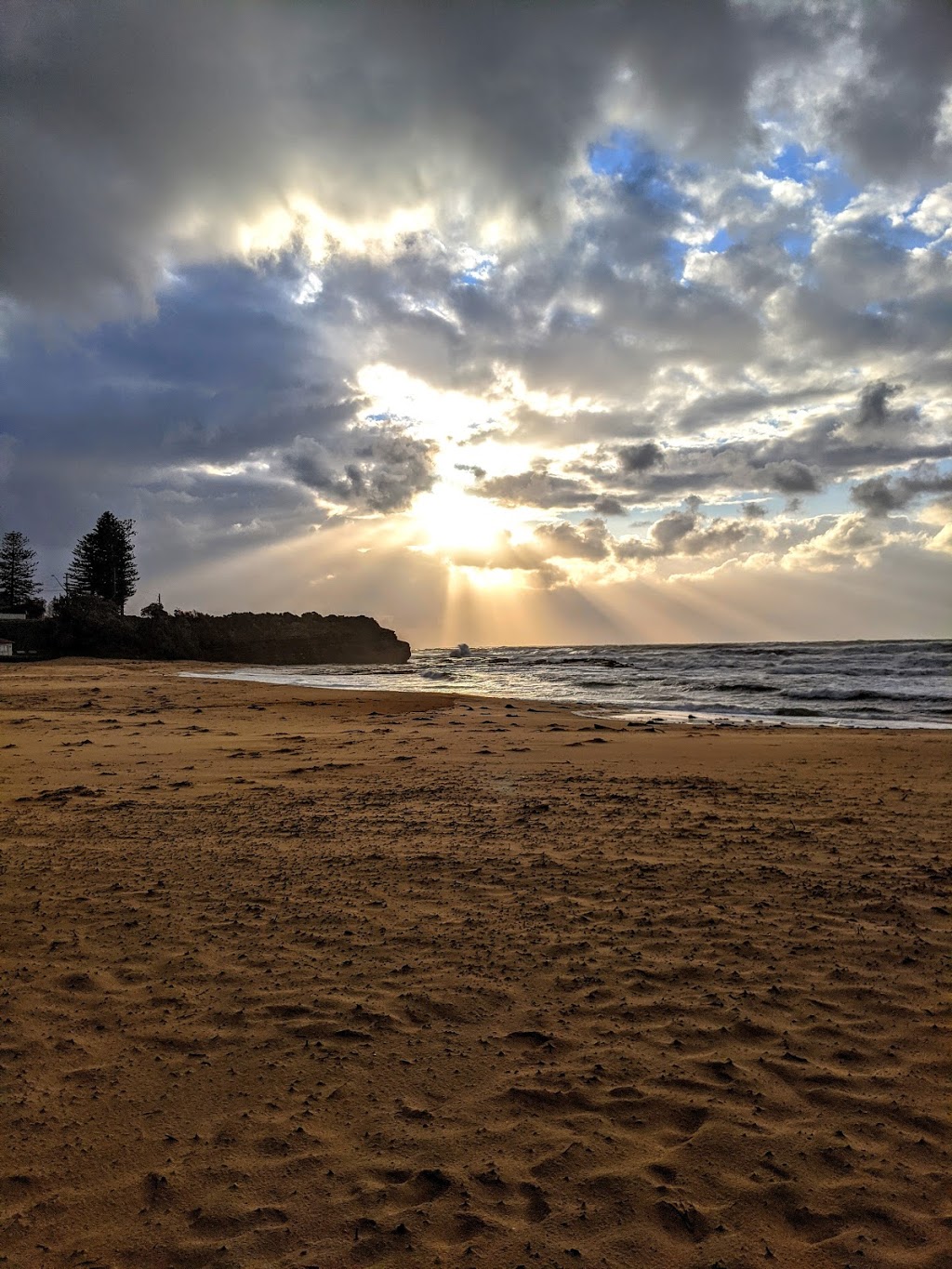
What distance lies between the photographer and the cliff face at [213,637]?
5147 centimetres

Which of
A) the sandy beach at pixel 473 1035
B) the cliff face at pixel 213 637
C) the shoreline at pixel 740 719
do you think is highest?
the cliff face at pixel 213 637

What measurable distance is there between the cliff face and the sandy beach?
49020 millimetres

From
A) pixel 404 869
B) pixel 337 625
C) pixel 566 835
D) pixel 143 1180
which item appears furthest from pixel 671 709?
pixel 337 625

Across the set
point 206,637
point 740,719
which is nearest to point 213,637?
point 206,637

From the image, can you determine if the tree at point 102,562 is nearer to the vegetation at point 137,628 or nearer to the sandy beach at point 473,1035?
the vegetation at point 137,628

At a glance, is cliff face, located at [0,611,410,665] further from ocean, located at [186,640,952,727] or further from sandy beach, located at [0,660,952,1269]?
sandy beach, located at [0,660,952,1269]

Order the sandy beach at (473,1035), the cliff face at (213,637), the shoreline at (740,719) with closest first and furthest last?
the sandy beach at (473,1035) < the shoreline at (740,719) < the cliff face at (213,637)

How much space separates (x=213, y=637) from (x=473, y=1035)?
192 ft

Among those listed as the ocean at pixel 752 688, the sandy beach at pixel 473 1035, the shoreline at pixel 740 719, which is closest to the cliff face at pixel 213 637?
the ocean at pixel 752 688

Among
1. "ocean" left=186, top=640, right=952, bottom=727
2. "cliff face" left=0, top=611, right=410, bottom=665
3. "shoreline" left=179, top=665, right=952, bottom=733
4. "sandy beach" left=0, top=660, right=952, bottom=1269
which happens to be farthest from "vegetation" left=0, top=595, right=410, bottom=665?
"sandy beach" left=0, top=660, right=952, bottom=1269

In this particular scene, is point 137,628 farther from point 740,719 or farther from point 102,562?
point 740,719

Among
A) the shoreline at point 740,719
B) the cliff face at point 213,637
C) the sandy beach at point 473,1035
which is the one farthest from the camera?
the cliff face at point 213,637

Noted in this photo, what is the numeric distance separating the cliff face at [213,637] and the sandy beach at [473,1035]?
1930 inches

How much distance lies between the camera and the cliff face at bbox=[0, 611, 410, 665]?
169 feet
